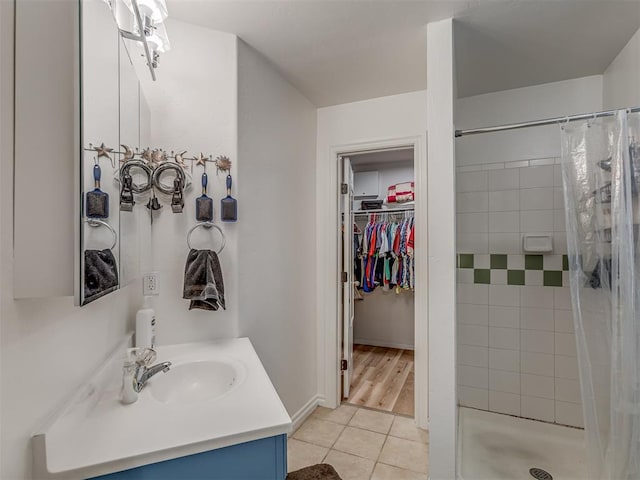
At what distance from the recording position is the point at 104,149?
103 centimetres

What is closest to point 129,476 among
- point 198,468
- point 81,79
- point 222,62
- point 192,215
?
point 198,468

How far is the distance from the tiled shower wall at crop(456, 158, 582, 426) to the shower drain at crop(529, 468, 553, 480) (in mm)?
554

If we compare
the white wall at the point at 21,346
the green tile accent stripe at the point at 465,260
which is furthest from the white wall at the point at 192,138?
the green tile accent stripe at the point at 465,260

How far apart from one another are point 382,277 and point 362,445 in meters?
1.96

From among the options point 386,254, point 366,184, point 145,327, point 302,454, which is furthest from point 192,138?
point 366,184

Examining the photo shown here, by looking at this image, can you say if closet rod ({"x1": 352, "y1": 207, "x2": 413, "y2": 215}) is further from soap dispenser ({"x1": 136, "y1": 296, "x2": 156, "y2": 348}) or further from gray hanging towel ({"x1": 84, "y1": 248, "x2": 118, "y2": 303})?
gray hanging towel ({"x1": 84, "y1": 248, "x2": 118, "y2": 303})

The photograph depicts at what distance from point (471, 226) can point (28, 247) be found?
249 centimetres

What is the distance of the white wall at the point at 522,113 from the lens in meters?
2.22

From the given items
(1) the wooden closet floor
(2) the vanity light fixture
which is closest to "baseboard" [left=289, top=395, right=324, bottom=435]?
(1) the wooden closet floor

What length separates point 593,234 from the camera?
4.61 ft

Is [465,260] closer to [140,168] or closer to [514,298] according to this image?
[514,298]

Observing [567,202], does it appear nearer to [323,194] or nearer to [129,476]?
[323,194]

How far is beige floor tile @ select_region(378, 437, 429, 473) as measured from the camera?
6.31 feet

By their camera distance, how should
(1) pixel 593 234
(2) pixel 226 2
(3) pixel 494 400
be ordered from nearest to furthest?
(1) pixel 593 234, (2) pixel 226 2, (3) pixel 494 400
